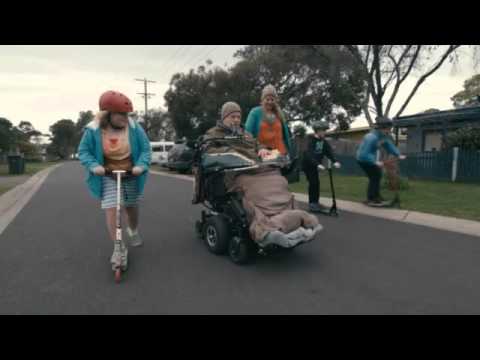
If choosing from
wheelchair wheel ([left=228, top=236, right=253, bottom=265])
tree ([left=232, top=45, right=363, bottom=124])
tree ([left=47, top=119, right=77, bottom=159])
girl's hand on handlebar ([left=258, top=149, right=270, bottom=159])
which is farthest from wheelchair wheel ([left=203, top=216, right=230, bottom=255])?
tree ([left=47, top=119, right=77, bottom=159])

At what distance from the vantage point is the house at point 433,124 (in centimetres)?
1450

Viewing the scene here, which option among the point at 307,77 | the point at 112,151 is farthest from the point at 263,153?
the point at 307,77

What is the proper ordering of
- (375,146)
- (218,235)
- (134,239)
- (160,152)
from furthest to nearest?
1. (160,152)
2. (375,146)
3. (134,239)
4. (218,235)

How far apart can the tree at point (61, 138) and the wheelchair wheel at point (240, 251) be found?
98.4 metres

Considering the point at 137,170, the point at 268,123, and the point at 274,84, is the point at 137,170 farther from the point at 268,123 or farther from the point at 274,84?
the point at 274,84

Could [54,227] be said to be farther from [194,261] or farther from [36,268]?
[194,261]

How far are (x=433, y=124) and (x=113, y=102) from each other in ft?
58.5

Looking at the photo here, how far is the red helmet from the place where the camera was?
322 centimetres

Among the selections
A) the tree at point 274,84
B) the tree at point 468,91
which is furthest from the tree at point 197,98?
the tree at point 468,91

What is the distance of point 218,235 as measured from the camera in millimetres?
3633

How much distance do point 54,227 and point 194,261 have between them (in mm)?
2971

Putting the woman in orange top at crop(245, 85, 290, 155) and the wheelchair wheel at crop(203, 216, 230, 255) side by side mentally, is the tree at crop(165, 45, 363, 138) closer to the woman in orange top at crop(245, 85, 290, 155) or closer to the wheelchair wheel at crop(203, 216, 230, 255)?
the woman in orange top at crop(245, 85, 290, 155)

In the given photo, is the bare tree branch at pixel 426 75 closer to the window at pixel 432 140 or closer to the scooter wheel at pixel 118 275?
the window at pixel 432 140

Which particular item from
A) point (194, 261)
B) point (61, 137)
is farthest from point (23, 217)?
point (61, 137)
